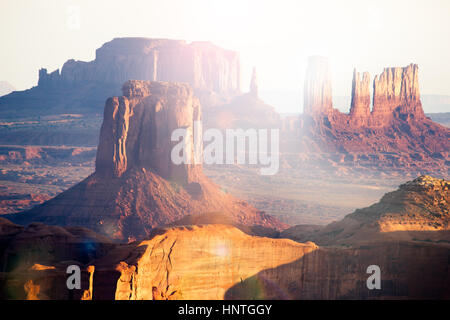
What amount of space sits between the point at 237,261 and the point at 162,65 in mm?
150623

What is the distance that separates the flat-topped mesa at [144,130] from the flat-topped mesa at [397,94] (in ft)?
275

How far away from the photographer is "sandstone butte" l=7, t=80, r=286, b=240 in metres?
46.2

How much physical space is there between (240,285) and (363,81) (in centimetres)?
10681

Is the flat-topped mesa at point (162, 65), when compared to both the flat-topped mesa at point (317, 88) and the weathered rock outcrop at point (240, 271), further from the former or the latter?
the weathered rock outcrop at point (240, 271)

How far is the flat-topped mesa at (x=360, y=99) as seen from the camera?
123 metres

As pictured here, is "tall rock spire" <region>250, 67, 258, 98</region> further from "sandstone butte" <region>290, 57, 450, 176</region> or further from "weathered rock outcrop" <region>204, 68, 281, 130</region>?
"sandstone butte" <region>290, 57, 450, 176</region>

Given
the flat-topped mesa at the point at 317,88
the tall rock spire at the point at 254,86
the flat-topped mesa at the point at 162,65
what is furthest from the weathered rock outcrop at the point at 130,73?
the flat-topped mesa at the point at 317,88

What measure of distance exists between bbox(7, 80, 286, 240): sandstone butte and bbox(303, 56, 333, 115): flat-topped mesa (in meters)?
73.7

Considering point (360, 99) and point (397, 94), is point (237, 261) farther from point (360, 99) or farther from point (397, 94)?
point (397, 94)

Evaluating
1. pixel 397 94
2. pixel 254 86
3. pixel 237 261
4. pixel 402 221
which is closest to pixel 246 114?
pixel 254 86

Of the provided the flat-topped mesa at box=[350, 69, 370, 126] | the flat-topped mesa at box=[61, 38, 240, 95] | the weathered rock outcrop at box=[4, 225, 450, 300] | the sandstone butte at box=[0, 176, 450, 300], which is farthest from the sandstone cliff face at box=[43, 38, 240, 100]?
the weathered rock outcrop at box=[4, 225, 450, 300]

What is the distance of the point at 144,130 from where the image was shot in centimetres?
4947
